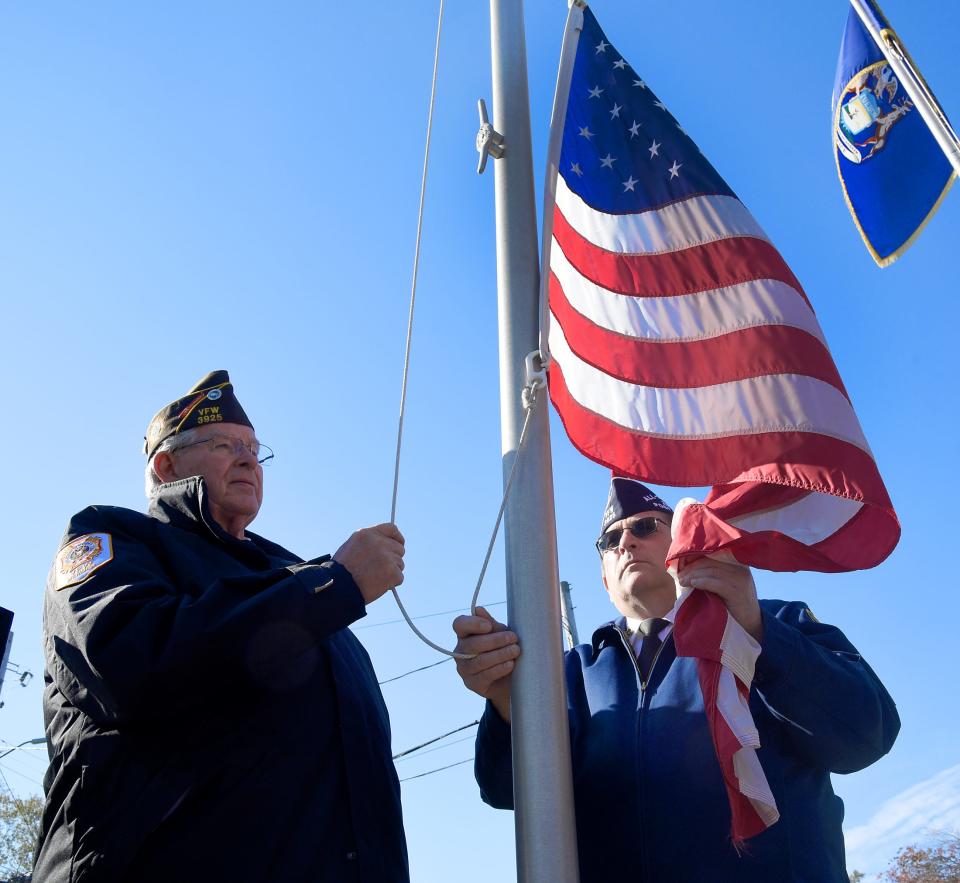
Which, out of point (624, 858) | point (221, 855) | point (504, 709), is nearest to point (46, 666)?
point (221, 855)

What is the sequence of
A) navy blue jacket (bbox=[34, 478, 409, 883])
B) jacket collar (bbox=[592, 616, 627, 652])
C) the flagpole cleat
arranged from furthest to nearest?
jacket collar (bbox=[592, 616, 627, 652]), the flagpole cleat, navy blue jacket (bbox=[34, 478, 409, 883])

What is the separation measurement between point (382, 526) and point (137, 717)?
2.67 feet

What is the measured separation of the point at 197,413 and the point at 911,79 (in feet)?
11.7

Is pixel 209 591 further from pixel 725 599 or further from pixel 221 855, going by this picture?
pixel 725 599

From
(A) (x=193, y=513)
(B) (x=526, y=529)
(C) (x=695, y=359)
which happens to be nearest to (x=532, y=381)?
(B) (x=526, y=529)

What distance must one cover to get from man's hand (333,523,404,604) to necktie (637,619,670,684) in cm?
123

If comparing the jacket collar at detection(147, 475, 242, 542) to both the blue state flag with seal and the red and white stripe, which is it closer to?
the red and white stripe

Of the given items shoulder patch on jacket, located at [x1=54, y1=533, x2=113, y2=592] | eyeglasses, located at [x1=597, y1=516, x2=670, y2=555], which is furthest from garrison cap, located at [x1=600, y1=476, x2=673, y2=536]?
shoulder patch on jacket, located at [x1=54, y1=533, x2=113, y2=592]

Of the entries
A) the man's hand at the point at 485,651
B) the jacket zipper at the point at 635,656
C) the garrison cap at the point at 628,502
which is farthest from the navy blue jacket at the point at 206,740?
the garrison cap at the point at 628,502

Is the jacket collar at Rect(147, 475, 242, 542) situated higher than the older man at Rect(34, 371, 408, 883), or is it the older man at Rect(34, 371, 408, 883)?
the jacket collar at Rect(147, 475, 242, 542)

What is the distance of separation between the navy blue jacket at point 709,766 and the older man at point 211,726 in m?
0.68

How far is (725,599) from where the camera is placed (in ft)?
10.5

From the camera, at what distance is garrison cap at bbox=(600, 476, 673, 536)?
14.6 feet

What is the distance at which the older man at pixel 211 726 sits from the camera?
2594mm
